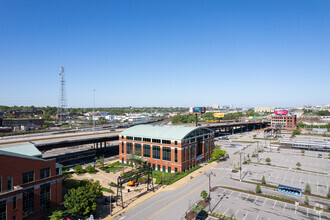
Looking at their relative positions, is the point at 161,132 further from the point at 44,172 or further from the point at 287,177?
the point at 287,177

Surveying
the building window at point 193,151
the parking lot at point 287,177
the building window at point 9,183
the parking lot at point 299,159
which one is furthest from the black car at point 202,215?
the parking lot at point 299,159

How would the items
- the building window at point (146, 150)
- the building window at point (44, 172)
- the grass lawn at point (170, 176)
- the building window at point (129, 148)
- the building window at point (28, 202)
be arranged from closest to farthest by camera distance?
the building window at point (28, 202), the building window at point (44, 172), the grass lawn at point (170, 176), the building window at point (146, 150), the building window at point (129, 148)

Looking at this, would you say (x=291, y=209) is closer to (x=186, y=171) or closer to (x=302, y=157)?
(x=186, y=171)

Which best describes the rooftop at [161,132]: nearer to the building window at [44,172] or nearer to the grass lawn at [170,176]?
the grass lawn at [170,176]

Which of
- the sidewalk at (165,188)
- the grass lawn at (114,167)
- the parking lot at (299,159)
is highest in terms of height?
the sidewalk at (165,188)

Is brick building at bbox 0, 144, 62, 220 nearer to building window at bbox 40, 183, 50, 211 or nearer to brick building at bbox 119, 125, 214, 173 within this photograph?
building window at bbox 40, 183, 50, 211

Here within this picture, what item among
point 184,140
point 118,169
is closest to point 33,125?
point 118,169

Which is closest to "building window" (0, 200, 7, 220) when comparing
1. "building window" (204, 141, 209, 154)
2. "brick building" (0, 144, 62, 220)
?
"brick building" (0, 144, 62, 220)

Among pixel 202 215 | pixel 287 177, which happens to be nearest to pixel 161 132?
pixel 202 215
